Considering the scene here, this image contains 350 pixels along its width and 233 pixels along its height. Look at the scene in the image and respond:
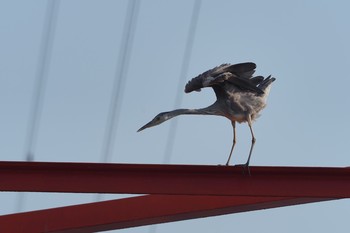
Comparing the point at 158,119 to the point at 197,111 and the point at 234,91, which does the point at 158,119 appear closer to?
the point at 197,111

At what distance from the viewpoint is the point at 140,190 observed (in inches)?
250

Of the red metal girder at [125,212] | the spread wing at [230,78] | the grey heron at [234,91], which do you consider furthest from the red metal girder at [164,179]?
the spread wing at [230,78]

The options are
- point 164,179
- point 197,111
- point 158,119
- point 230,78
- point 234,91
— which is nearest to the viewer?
point 164,179

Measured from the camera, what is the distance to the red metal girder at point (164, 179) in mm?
6305

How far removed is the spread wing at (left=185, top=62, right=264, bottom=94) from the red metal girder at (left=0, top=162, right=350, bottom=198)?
6.20 feet

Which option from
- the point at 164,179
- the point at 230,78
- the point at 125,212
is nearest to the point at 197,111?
the point at 230,78

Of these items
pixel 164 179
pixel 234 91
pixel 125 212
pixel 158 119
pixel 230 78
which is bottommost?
pixel 125 212

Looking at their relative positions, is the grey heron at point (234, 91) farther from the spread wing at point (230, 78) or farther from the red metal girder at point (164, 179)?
the red metal girder at point (164, 179)

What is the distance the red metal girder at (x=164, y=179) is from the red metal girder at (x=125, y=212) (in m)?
0.67

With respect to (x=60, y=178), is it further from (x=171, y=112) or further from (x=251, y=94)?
(x=251, y=94)

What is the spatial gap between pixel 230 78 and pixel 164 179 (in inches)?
88.9

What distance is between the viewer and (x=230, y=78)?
8258 millimetres

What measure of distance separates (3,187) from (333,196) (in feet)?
9.37

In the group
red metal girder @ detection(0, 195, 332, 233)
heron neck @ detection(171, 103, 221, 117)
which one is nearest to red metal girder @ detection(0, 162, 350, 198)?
red metal girder @ detection(0, 195, 332, 233)
